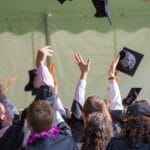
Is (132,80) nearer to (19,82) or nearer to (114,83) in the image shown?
(19,82)

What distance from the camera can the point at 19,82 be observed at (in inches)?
317

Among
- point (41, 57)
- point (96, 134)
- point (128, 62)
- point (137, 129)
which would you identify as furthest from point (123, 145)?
point (128, 62)

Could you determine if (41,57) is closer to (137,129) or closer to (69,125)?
(69,125)

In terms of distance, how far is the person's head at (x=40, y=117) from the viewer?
3.76 meters

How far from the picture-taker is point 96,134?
13.4ft

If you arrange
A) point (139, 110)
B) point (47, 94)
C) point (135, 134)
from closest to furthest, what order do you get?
1. point (135, 134)
2. point (139, 110)
3. point (47, 94)

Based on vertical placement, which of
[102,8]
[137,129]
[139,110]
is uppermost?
[102,8]

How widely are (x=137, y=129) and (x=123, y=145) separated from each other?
0.46 feet

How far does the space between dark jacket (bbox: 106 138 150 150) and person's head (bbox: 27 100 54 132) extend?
0.45 meters

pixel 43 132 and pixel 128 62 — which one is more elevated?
pixel 128 62

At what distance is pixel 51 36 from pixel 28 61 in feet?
1.59

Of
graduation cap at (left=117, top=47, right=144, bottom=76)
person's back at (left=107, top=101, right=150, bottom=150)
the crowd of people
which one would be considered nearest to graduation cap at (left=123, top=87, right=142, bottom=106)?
graduation cap at (left=117, top=47, right=144, bottom=76)

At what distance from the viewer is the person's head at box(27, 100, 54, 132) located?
12.3 feet

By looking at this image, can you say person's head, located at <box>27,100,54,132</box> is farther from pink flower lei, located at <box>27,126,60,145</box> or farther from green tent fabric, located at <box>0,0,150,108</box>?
green tent fabric, located at <box>0,0,150,108</box>
